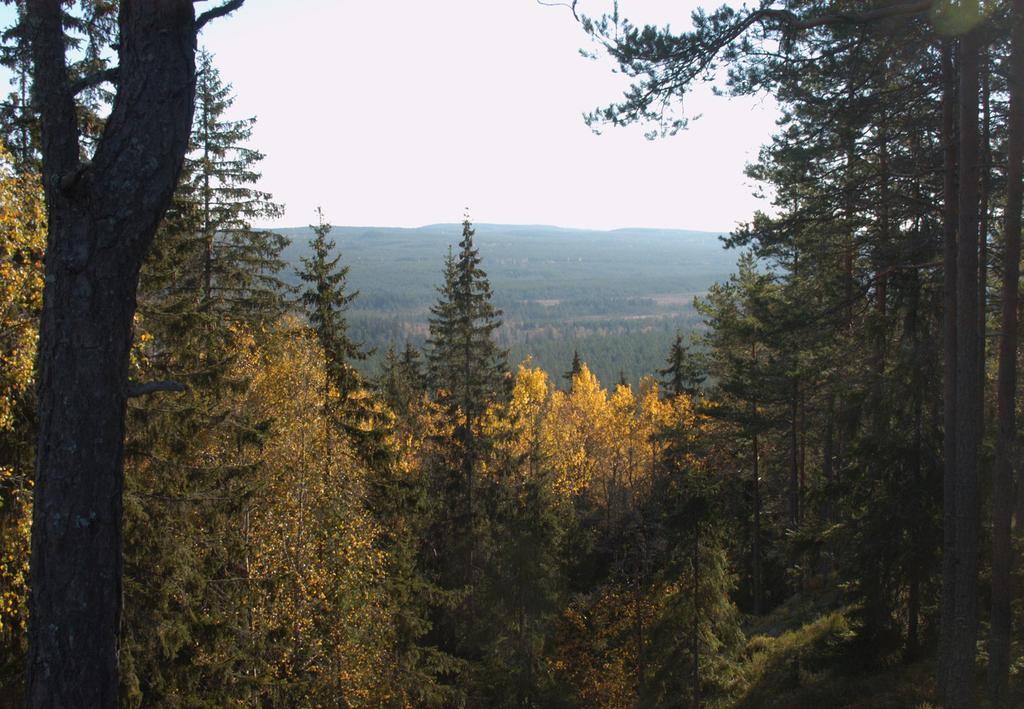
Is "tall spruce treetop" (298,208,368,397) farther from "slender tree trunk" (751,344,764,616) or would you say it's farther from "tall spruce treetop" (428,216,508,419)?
"slender tree trunk" (751,344,764,616)

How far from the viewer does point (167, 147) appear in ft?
10.5

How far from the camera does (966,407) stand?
24.4 ft

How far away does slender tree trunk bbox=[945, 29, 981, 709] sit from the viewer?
7258 mm

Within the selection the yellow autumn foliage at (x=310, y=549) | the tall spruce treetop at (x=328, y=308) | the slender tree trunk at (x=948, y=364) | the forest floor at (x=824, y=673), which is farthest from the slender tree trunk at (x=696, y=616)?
the tall spruce treetop at (x=328, y=308)

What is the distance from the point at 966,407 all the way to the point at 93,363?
8.14 m

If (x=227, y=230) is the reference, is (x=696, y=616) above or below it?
below

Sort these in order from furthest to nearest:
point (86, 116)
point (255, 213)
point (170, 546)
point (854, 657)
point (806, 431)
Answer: point (806, 431) < point (255, 213) < point (854, 657) < point (170, 546) < point (86, 116)

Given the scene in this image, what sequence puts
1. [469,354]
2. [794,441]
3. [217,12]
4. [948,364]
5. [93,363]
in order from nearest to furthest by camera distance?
[93,363]
[217,12]
[948,364]
[794,441]
[469,354]

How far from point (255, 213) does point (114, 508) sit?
42.6ft

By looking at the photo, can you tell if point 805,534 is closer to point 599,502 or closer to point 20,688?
point 20,688

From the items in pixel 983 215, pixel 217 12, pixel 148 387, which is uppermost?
pixel 217 12

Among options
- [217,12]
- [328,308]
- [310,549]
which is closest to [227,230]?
[328,308]

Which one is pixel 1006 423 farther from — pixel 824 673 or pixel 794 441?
pixel 794 441

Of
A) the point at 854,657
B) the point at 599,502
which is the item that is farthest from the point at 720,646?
the point at 599,502
